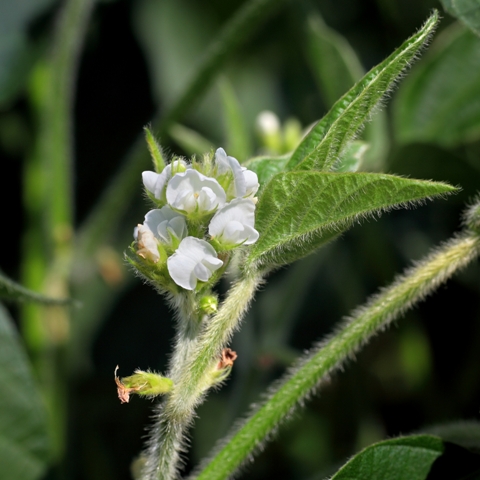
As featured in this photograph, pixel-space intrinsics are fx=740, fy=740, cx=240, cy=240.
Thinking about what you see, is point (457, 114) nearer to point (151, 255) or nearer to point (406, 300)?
point (406, 300)

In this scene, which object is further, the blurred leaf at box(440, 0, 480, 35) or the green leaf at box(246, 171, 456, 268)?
the blurred leaf at box(440, 0, 480, 35)

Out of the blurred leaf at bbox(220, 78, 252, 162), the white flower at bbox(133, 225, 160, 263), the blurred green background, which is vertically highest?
the white flower at bbox(133, 225, 160, 263)

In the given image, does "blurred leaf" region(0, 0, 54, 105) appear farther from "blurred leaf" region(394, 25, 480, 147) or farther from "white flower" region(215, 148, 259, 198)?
"white flower" region(215, 148, 259, 198)

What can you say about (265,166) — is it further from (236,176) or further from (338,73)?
(338,73)

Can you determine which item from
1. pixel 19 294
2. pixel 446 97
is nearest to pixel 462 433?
pixel 19 294

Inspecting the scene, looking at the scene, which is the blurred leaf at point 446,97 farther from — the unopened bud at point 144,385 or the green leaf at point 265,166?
the unopened bud at point 144,385

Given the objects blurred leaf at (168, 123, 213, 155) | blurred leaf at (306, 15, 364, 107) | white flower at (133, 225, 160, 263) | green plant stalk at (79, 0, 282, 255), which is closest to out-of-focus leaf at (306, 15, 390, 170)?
blurred leaf at (306, 15, 364, 107)

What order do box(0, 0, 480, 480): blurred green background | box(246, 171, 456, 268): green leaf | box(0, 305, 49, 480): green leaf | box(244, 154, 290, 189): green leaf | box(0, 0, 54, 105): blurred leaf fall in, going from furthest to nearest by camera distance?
box(0, 0, 54, 105): blurred leaf → box(0, 0, 480, 480): blurred green background → box(0, 305, 49, 480): green leaf → box(244, 154, 290, 189): green leaf → box(246, 171, 456, 268): green leaf
